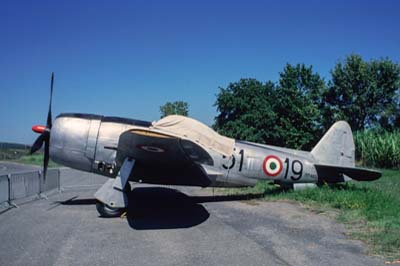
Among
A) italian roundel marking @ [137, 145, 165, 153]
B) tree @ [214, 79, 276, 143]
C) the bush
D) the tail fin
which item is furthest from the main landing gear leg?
tree @ [214, 79, 276, 143]

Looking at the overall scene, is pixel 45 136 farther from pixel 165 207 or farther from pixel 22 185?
pixel 165 207

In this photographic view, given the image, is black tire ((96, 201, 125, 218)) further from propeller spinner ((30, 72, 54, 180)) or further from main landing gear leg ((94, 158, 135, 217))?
propeller spinner ((30, 72, 54, 180))

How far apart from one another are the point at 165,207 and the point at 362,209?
5076mm

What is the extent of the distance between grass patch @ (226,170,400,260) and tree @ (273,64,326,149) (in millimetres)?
19385

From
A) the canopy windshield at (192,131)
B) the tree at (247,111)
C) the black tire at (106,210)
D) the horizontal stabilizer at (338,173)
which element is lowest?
the black tire at (106,210)

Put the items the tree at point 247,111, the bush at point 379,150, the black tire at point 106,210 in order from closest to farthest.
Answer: the black tire at point 106,210 < the bush at point 379,150 < the tree at point 247,111

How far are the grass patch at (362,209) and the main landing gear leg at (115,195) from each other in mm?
4859

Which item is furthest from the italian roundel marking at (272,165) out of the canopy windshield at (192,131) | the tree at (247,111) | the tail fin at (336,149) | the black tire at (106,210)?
the tree at (247,111)

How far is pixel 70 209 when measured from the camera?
9125 millimetres

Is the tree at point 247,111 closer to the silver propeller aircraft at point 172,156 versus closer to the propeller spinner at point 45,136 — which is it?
the silver propeller aircraft at point 172,156

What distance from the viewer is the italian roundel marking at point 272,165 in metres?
10.4

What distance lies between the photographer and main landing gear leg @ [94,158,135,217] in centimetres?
798

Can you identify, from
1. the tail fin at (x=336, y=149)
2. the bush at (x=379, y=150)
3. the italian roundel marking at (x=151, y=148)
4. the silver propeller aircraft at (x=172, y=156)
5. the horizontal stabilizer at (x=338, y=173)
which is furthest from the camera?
the bush at (x=379, y=150)

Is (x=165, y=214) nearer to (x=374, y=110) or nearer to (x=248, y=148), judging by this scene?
(x=248, y=148)
